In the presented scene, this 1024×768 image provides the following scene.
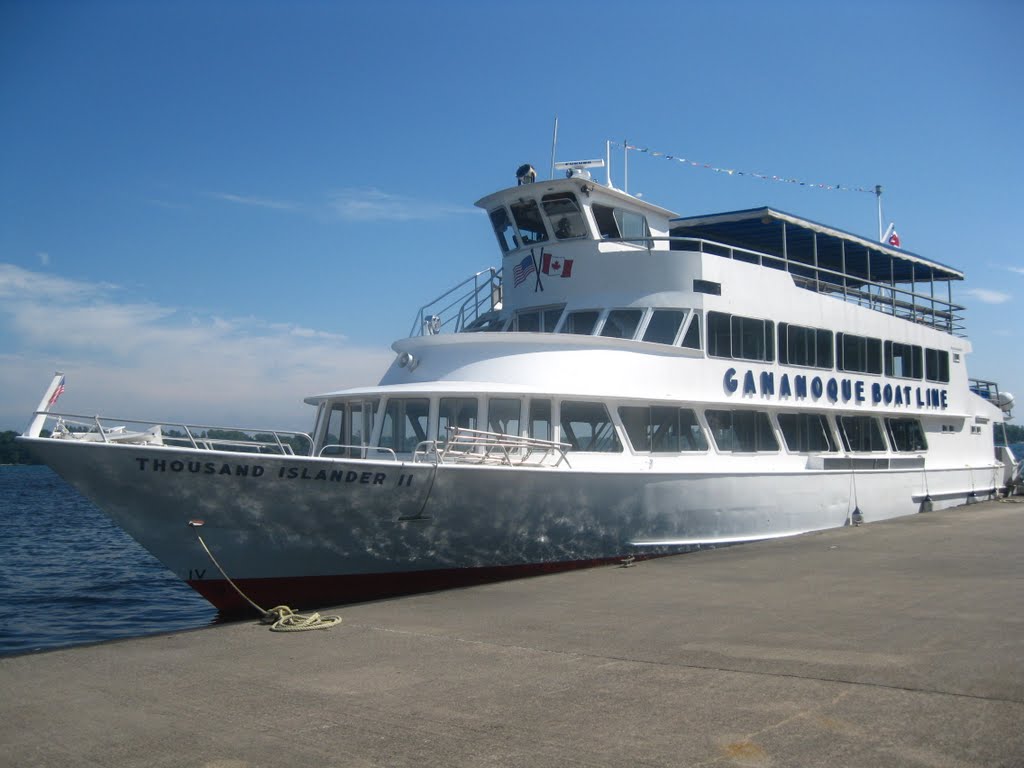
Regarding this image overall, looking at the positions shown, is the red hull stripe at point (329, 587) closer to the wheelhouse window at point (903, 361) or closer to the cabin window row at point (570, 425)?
the cabin window row at point (570, 425)

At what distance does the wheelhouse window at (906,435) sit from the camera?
702 inches

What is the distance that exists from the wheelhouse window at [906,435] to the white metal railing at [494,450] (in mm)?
9351

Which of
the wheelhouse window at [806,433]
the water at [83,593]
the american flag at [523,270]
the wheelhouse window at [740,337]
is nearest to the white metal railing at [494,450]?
the wheelhouse window at [740,337]

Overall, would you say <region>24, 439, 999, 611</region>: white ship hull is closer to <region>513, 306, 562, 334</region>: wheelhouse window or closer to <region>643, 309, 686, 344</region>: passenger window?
<region>643, 309, 686, 344</region>: passenger window

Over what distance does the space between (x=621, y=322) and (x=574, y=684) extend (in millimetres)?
8186

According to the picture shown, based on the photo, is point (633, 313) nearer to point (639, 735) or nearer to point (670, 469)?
point (670, 469)

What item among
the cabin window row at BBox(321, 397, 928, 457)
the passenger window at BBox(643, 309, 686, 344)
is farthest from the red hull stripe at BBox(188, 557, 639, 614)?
the passenger window at BBox(643, 309, 686, 344)

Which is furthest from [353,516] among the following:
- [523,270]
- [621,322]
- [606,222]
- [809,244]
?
[809,244]

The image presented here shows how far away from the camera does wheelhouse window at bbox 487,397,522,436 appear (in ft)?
37.8

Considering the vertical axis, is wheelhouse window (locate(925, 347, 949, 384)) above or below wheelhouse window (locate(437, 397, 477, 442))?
above

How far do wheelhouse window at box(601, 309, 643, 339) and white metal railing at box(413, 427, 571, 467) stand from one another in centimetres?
249

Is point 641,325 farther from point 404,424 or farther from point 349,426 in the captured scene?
point 349,426

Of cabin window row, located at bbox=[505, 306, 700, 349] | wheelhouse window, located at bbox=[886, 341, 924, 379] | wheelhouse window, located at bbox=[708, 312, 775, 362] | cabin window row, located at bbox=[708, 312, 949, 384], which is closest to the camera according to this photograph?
cabin window row, located at bbox=[505, 306, 700, 349]

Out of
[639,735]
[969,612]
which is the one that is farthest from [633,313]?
[639,735]
